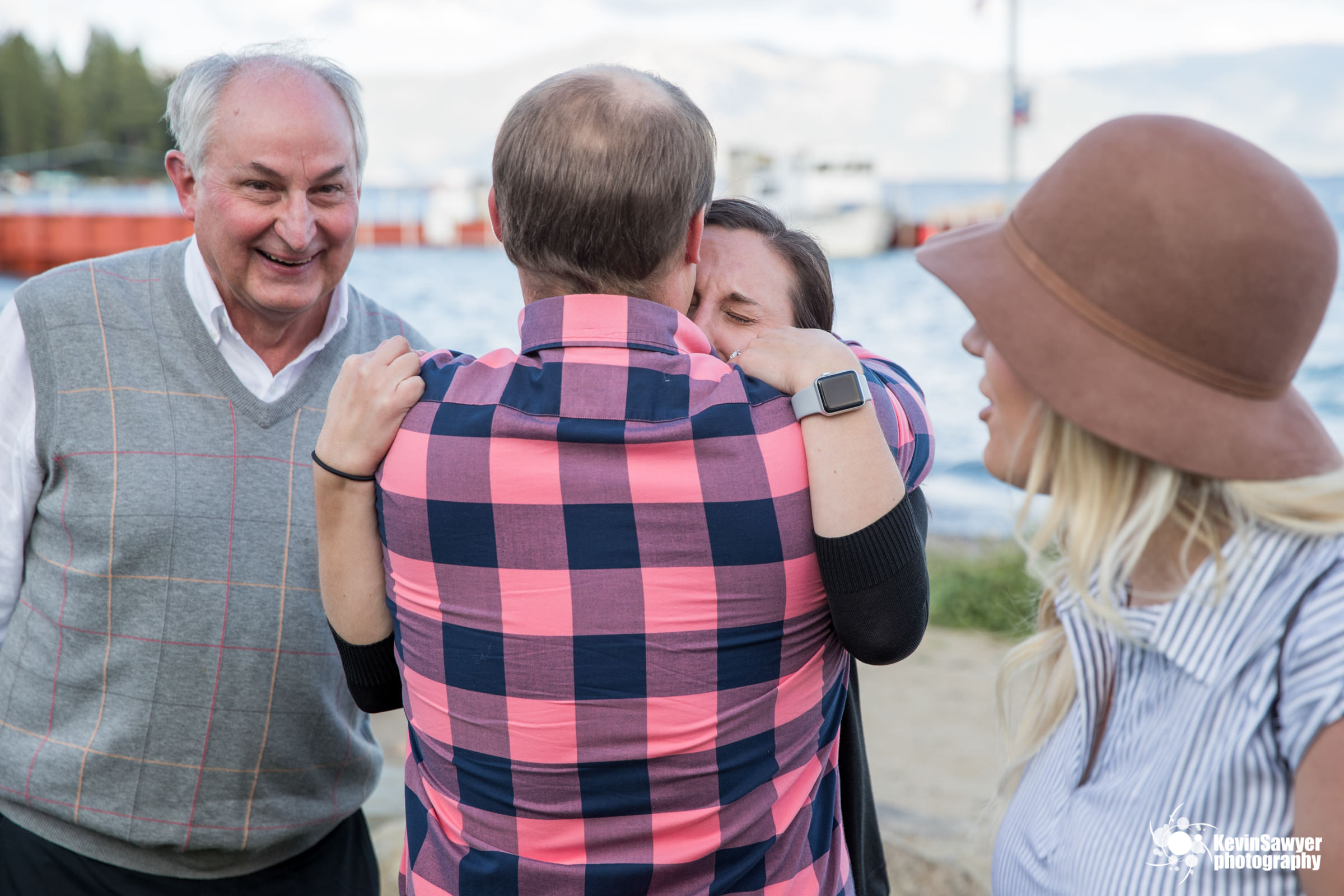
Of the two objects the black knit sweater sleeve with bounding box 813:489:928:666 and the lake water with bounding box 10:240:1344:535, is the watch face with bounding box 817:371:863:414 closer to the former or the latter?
the black knit sweater sleeve with bounding box 813:489:928:666

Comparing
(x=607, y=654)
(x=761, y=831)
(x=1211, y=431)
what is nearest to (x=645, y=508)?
(x=607, y=654)

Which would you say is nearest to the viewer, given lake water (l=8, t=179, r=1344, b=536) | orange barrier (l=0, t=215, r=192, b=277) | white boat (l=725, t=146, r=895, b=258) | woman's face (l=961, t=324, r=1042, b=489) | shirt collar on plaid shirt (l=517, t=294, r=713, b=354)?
woman's face (l=961, t=324, r=1042, b=489)

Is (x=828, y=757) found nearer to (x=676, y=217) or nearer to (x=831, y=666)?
(x=831, y=666)

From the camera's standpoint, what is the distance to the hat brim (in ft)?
3.58

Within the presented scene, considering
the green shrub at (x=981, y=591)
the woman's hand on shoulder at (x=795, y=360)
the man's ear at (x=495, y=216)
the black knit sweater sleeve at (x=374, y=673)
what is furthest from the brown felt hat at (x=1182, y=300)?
the green shrub at (x=981, y=591)

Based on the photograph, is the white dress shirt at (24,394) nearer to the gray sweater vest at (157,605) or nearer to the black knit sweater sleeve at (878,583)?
the gray sweater vest at (157,605)

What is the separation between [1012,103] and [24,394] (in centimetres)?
2256

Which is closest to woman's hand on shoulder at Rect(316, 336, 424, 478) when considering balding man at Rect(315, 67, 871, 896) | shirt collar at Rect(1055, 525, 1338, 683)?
balding man at Rect(315, 67, 871, 896)

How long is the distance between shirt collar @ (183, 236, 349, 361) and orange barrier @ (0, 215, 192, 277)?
35140 millimetres

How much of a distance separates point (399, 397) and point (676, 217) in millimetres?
433

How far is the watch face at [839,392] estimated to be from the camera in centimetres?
128

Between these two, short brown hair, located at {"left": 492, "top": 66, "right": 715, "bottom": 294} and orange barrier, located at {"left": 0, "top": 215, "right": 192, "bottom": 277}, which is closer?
short brown hair, located at {"left": 492, "top": 66, "right": 715, "bottom": 294}

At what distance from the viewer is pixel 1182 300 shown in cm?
108

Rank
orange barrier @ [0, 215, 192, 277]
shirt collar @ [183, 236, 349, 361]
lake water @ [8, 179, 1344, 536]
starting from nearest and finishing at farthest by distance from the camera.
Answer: shirt collar @ [183, 236, 349, 361], lake water @ [8, 179, 1344, 536], orange barrier @ [0, 215, 192, 277]
